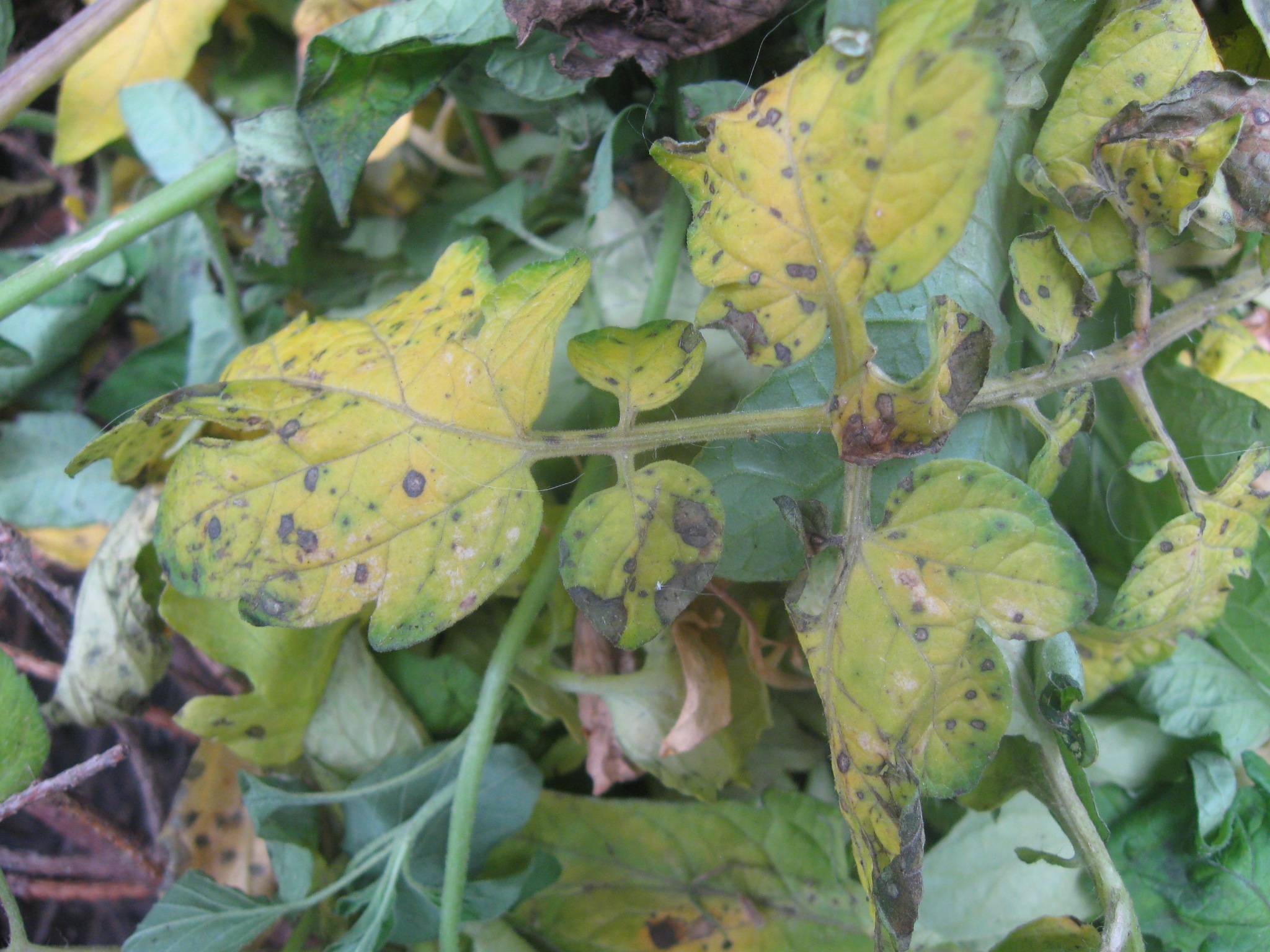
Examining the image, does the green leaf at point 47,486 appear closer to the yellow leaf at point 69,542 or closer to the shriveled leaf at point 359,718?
the yellow leaf at point 69,542

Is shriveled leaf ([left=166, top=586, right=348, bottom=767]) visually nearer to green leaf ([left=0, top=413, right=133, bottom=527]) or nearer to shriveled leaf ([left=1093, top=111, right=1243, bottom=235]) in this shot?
green leaf ([left=0, top=413, right=133, bottom=527])

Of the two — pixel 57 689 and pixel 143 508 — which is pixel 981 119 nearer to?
pixel 143 508

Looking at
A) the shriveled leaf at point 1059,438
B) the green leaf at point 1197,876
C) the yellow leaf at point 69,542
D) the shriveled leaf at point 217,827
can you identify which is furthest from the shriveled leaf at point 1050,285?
the yellow leaf at point 69,542

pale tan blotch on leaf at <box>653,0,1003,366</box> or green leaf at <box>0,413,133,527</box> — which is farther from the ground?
pale tan blotch on leaf at <box>653,0,1003,366</box>

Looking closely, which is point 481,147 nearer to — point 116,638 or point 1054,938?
point 116,638

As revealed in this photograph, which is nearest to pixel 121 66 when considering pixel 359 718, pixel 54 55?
pixel 54 55

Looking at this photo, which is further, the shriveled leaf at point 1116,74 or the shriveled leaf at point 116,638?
the shriveled leaf at point 116,638

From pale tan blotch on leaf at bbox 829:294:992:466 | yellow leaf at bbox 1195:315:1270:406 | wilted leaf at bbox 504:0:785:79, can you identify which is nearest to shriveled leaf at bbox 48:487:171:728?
wilted leaf at bbox 504:0:785:79
